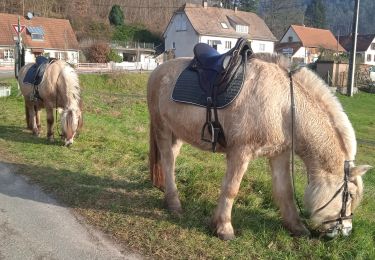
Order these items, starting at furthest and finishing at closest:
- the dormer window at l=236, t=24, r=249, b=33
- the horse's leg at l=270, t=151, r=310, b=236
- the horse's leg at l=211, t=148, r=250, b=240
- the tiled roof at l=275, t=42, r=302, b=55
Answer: the tiled roof at l=275, t=42, r=302, b=55 < the dormer window at l=236, t=24, r=249, b=33 < the horse's leg at l=270, t=151, r=310, b=236 < the horse's leg at l=211, t=148, r=250, b=240

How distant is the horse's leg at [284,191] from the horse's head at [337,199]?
423 millimetres

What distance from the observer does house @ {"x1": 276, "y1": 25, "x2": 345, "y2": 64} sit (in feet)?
215

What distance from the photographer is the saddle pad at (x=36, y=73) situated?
28.9 feet

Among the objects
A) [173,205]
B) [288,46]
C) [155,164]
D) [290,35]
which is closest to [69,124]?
[155,164]

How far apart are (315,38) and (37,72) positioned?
68.0m

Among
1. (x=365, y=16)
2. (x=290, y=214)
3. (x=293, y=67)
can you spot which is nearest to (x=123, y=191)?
(x=290, y=214)

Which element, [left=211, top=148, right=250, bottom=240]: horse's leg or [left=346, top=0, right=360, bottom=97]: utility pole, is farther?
[left=346, top=0, right=360, bottom=97]: utility pole

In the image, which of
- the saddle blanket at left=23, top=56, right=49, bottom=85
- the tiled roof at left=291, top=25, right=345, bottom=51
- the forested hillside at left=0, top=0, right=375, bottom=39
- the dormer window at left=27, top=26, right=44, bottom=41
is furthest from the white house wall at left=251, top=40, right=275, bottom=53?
the saddle blanket at left=23, top=56, right=49, bottom=85

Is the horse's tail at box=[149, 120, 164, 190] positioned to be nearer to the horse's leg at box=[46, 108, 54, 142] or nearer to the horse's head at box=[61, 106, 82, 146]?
the horse's head at box=[61, 106, 82, 146]

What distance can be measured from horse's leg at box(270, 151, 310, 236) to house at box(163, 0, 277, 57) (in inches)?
1818

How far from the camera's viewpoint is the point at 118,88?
25.6 metres

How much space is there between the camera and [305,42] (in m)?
67.7

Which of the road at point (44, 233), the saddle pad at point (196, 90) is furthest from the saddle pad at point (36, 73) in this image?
the saddle pad at point (196, 90)

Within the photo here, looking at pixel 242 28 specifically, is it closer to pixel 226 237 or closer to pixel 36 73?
pixel 36 73
